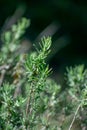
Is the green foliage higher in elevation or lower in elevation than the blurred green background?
higher

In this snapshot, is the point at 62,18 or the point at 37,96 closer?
the point at 37,96

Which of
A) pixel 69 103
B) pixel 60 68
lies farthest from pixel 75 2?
pixel 69 103

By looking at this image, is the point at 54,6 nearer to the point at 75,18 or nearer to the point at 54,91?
the point at 75,18

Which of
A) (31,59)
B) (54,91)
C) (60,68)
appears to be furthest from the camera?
(60,68)

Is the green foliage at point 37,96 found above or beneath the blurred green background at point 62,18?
above

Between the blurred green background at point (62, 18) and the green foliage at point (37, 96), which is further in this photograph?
the blurred green background at point (62, 18)

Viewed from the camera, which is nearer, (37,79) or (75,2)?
(37,79)

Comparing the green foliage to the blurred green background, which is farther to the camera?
the blurred green background

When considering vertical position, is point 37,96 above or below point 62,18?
above
